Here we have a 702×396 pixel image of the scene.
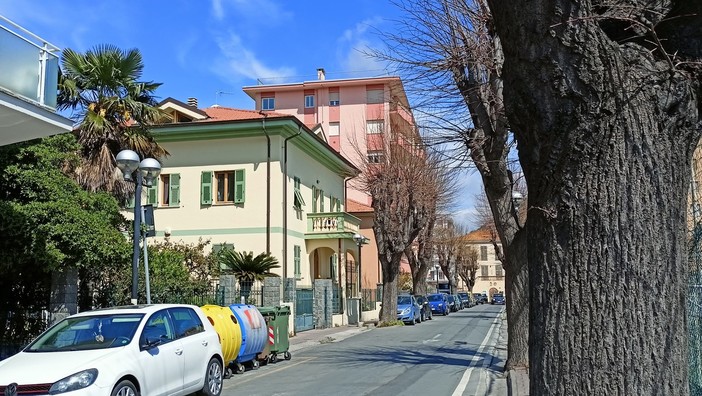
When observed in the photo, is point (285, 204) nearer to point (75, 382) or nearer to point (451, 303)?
point (75, 382)

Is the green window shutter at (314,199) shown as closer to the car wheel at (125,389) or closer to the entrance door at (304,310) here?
the entrance door at (304,310)

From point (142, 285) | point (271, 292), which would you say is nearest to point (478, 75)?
point (142, 285)

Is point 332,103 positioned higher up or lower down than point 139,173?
higher up

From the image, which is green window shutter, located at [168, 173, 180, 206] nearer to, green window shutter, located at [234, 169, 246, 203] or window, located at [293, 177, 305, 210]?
green window shutter, located at [234, 169, 246, 203]

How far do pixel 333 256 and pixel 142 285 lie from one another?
16707mm

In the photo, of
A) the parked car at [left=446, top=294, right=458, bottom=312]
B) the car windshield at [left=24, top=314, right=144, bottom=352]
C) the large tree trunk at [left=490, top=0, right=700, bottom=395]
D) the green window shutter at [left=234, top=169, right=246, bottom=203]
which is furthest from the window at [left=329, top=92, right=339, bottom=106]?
the large tree trunk at [left=490, top=0, right=700, bottom=395]

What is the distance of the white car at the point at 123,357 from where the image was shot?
7672 millimetres

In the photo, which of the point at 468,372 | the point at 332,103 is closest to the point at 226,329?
the point at 468,372

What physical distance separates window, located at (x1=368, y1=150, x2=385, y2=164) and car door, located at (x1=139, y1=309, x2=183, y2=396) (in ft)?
77.2

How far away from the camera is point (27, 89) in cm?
1196

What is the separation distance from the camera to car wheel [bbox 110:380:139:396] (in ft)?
26.2

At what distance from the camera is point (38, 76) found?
12273mm

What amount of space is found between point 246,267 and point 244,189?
6197 millimetres

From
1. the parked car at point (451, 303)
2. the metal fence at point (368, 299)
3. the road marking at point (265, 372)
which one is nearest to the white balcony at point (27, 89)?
the road marking at point (265, 372)
